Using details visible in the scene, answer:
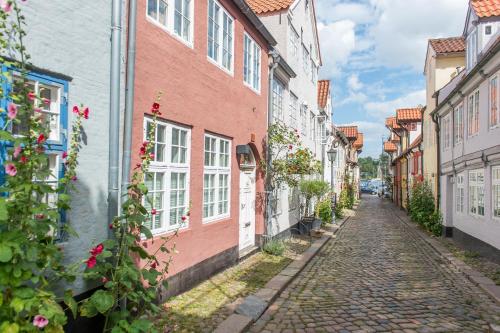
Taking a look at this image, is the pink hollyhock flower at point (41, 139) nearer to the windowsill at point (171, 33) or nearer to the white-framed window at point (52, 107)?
the white-framed window at point (52, 107)

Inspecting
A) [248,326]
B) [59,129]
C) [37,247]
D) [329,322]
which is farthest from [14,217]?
[329,322]

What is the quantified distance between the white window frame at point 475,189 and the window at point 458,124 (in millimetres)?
1703

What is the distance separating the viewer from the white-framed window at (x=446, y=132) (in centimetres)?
1611

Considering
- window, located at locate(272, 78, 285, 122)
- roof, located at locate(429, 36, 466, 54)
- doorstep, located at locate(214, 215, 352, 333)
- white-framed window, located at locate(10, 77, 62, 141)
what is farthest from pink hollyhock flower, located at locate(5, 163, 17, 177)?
roof, located at locate(429, 36, 466, 54)

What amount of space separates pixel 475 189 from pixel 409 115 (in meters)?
19.7

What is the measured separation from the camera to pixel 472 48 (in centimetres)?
1366

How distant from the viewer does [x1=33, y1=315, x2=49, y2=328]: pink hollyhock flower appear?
110 inches

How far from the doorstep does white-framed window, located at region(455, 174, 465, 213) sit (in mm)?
6930

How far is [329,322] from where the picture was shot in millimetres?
6207

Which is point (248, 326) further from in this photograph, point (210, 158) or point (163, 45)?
point (163, 45)

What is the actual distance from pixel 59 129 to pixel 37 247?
178 cm

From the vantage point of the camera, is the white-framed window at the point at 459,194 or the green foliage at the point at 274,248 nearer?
the green foliage at the point at 274,248

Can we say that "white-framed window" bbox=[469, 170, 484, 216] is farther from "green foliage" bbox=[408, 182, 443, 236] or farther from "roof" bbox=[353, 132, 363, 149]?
"roof" bbox=[353, 132, 363, 149]

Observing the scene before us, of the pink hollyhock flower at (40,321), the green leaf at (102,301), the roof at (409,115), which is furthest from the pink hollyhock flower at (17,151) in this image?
the roof at (409,115)
